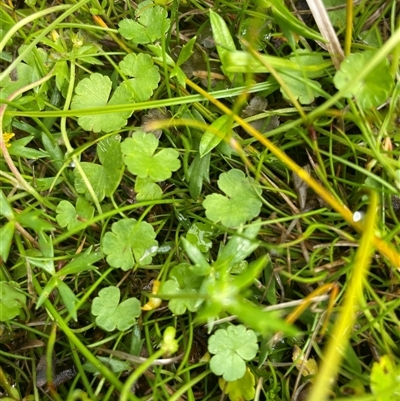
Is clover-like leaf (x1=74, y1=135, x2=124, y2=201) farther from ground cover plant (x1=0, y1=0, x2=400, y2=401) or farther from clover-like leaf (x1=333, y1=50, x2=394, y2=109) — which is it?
clover-like leaf (x1=333, y1=50, x2=394, y2=109)

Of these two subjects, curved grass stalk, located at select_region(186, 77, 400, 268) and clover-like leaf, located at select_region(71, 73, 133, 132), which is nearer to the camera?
curved grass stalk, located at select_region(186, 77, 400, 268)

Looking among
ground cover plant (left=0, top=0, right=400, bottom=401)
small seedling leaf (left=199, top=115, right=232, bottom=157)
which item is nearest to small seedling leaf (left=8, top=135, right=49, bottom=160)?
ground cover plant (left=0, top=0, right=400, bottom=401)

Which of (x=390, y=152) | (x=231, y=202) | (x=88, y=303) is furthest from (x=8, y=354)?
(x=390, y=152)

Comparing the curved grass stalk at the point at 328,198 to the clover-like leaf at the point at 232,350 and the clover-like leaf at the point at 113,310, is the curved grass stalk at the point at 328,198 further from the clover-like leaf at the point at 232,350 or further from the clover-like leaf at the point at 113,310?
the clover-like leaf at the point at 113,310

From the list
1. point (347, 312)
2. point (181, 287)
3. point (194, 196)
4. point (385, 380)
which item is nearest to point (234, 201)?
point (194, 196)

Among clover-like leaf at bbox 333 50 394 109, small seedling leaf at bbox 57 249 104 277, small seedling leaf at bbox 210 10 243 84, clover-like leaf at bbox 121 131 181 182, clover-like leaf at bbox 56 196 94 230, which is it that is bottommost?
small seedling leaf at bbox 57 249 104 277

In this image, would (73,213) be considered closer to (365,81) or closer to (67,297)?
(67,297)
